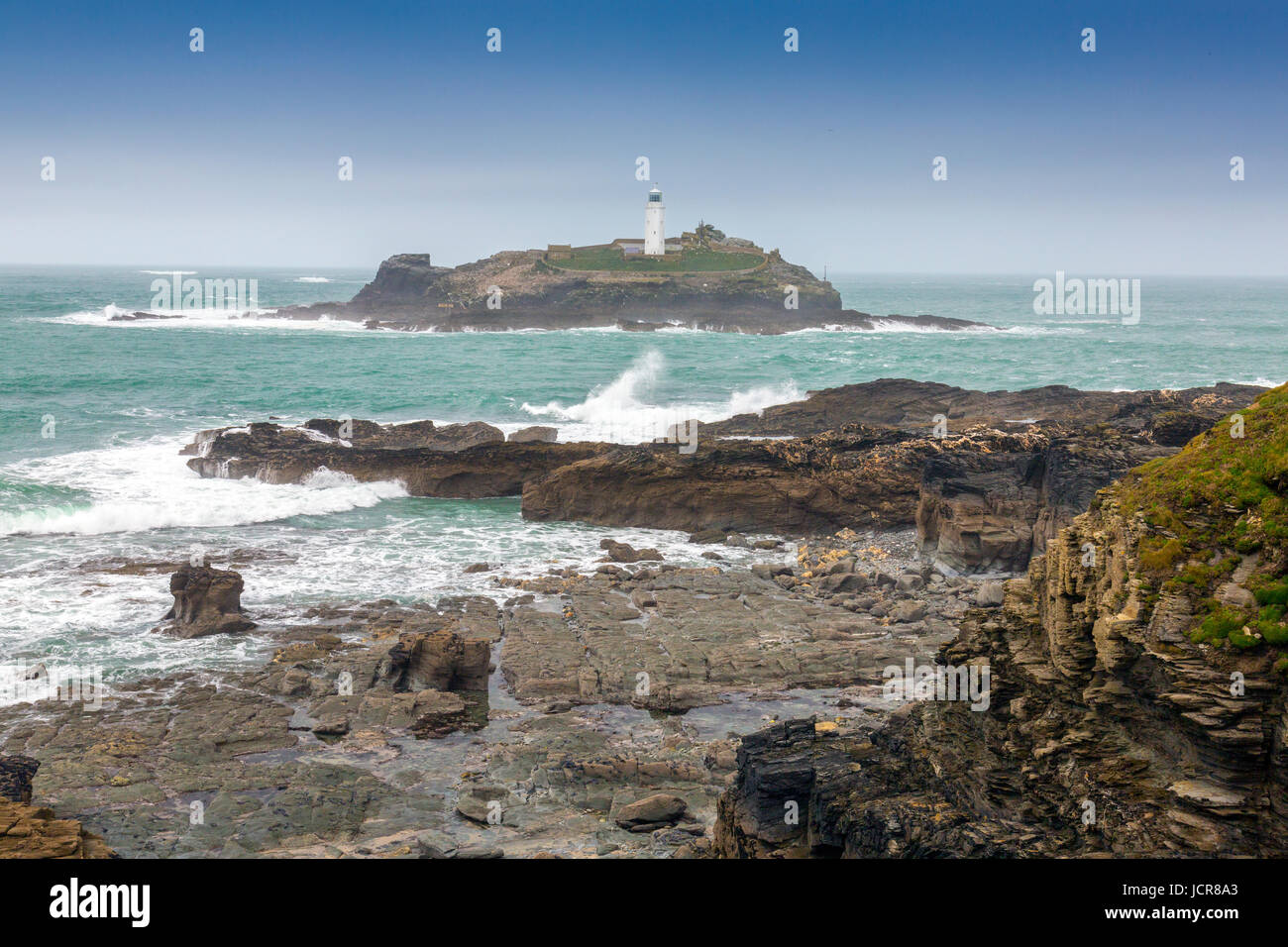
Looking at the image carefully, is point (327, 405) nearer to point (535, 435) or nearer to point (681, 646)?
point (535, 435)

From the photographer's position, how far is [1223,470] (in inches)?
349

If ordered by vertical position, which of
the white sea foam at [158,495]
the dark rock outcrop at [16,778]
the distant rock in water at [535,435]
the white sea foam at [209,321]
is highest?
the white sea foam at [209,321]

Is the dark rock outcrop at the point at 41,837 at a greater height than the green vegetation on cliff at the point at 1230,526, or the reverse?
the green vegetation on cliff at the point at 1230,526

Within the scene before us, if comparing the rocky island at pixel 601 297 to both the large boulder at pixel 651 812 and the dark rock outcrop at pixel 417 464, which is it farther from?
the large boulder at pixel 651 812

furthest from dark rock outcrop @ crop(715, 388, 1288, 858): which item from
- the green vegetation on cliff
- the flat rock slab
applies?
the flat rock slab

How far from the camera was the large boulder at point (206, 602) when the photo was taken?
1980 centimetres

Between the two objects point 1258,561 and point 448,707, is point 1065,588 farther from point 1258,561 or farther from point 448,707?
point 448,707

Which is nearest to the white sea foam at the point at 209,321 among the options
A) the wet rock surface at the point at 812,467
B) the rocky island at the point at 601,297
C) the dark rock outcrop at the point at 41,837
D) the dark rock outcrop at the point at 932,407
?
the rocky island at the point at 601,297

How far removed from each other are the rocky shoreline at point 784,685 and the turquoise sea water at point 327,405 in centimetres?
161

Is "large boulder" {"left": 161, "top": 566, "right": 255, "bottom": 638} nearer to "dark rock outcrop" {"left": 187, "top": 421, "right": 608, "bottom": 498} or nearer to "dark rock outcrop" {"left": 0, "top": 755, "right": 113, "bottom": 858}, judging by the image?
"dark rock outcrop" {"left": 0, "top": 755, "right": 113, "bottom": 858}

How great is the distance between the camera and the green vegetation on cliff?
26.2 ft

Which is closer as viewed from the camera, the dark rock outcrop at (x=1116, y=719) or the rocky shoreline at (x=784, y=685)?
the dark rock outcrop at (x=1116, y=719)

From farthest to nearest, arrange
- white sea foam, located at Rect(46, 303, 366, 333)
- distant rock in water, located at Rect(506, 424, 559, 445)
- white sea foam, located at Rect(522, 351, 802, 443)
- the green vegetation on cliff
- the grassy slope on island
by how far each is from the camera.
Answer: the grassy slope on island → white sea foam, located at Rect(46, 303, 366, 333) → white sea foam, located at Rect(522, 351, 802, 443) → distant rock in water, located at Rect(506, 424, 559, 445) → the green vegetation on cliff

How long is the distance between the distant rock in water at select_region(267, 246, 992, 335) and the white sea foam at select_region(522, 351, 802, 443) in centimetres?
4022
